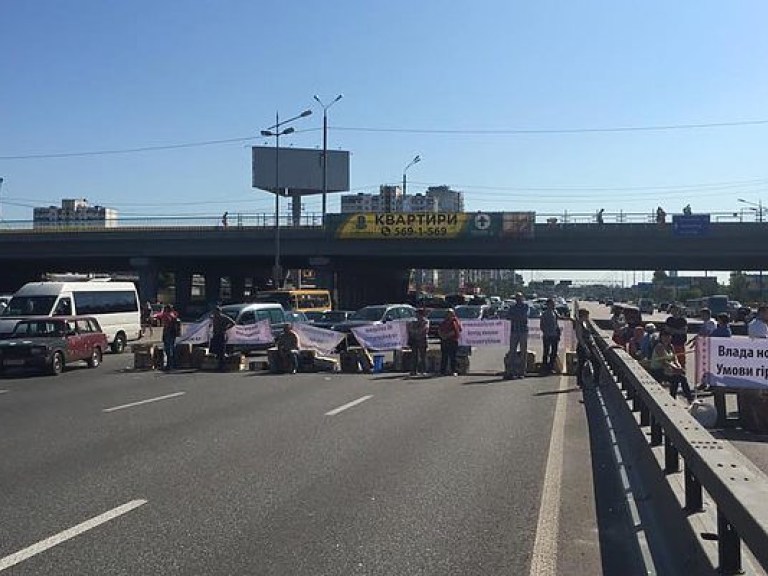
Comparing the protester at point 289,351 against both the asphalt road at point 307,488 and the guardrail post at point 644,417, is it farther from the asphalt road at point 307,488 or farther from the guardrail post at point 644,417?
the guardrail post at point 644,417

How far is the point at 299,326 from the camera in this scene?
2342cm

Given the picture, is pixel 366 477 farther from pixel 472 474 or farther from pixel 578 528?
pixel 578 528

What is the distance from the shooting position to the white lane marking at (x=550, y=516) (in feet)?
18.9

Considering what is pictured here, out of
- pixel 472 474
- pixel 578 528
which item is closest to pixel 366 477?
pixel 472 474

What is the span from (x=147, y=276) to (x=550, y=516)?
6093 cm

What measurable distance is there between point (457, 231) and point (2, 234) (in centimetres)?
3444

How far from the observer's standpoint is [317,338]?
23500 mm

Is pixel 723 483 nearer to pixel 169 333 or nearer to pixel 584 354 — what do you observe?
pixel 584 354

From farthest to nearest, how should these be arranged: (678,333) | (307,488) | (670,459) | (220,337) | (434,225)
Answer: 1. (434,225)
2. (220,337)
3. (678,333)
4. (307,488)
5. (670,459)

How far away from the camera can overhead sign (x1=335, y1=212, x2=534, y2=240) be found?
55719 millimetres

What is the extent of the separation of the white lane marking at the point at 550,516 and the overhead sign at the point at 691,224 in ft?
145

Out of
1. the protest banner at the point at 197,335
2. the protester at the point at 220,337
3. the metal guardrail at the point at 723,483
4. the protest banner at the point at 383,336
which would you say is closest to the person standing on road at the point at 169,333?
the protester at the point at 220,337

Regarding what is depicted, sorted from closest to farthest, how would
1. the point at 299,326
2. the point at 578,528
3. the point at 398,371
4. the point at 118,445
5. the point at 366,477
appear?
the point at 578,528, the point at 366,477, the point at 118,445, the point at 398,371, the point at 299,326

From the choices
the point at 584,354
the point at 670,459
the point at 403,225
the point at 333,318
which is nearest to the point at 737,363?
the point at 584,354
